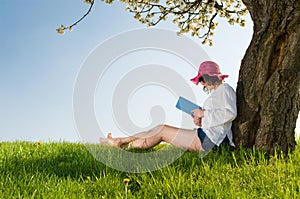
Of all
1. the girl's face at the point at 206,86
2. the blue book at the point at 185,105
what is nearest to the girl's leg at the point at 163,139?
the blue book at the point at 185,105

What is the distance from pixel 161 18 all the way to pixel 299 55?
3371mm

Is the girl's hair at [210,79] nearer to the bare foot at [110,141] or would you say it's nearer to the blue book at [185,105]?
the blue book at [185,105]

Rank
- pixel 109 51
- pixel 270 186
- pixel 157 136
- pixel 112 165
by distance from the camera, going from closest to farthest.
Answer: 1. pixel 270 186
2. pixel 112 165
3. pixel 109 51
4. pixel 157 136

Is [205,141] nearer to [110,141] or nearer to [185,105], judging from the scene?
[185,105]

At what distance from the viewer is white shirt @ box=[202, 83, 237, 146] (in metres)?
4.94

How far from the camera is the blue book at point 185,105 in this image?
504cm

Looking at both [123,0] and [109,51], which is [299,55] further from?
[123,0]

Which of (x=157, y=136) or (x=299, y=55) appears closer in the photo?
(x=299, y=55)

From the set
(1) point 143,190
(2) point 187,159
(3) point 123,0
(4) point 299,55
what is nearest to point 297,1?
(4) point 299,55

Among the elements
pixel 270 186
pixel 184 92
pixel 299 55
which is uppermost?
pixel 299 55

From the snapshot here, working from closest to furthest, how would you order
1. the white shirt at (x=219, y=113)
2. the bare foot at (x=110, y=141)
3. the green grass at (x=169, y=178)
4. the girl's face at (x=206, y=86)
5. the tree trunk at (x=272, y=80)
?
1. the green grass at (x=169, y=178)
2. the tree trunk at (x=272, y=80)
3. the white shirt at (x=219, y=113)
4. the girl's face at (x=206, y=86)
5. the bare foot at (x=110, y=141)

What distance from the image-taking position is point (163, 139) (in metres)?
5.60

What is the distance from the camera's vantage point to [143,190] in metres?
3.86

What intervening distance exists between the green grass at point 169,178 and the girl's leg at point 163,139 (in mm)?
346
